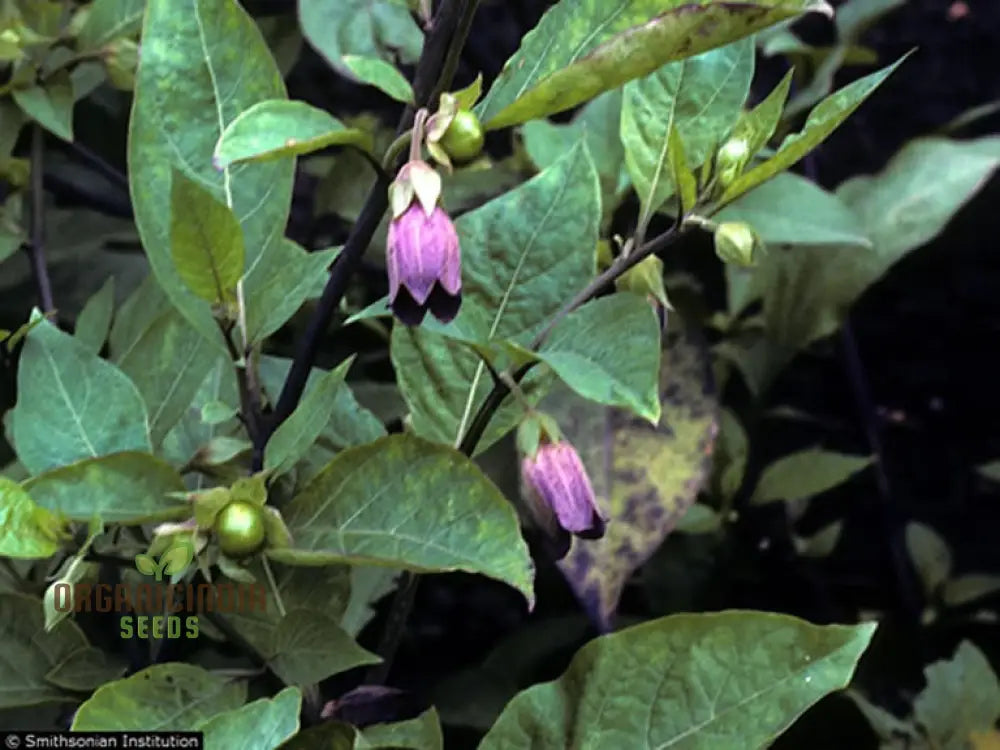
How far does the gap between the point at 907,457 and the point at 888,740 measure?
463mm

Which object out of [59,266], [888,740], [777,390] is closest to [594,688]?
[888,740]

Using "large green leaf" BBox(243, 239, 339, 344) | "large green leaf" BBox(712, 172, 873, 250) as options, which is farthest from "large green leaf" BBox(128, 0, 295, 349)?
"large green leaf" BBox(712, 172, 873, 250)

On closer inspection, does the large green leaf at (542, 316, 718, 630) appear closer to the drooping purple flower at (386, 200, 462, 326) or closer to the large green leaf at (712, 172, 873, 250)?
the large green leaf at (712, 172, 873, 250)

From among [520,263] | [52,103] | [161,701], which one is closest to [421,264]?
[520,263]

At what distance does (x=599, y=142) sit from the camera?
2.46 ft

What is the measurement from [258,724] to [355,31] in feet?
1.53

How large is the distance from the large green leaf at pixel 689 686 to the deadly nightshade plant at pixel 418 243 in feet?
0.56

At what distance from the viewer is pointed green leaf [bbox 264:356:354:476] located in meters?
0.45

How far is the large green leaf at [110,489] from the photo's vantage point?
0.44 metres

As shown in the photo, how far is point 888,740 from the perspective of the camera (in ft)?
2.50

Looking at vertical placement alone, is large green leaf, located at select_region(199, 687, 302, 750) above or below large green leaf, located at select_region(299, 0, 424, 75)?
below

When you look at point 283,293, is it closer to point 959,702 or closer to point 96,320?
point 96,320

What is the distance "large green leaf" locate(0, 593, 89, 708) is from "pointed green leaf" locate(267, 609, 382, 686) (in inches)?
4.5

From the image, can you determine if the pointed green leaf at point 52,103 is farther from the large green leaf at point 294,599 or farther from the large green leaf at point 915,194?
the large green leaf at point 915,194
